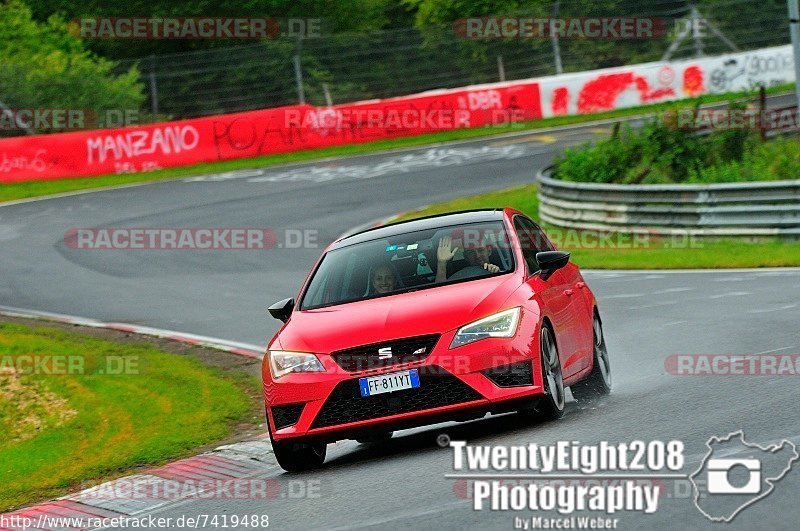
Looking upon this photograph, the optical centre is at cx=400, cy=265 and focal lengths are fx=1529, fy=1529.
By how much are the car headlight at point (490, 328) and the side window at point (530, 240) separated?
957mm

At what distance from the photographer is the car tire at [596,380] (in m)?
11.4

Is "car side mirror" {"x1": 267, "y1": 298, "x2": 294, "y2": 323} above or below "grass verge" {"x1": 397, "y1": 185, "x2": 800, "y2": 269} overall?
above

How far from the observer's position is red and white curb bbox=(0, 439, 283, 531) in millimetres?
9086

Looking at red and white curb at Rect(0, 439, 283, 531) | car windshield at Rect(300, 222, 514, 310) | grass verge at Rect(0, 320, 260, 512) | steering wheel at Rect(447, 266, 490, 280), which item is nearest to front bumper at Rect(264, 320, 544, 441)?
red and white curb at Rect(0, 439, 283, 531)

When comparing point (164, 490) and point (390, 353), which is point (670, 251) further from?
point (164, 490)

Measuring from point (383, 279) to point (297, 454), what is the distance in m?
1.42

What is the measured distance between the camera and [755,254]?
69.7 feet

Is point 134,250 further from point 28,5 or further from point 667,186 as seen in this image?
point 28,5

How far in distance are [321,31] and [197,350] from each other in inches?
1880

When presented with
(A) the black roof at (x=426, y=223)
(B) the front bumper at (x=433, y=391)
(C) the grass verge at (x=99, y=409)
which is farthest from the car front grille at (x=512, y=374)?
(C) the grass verge at (x=99, y=409)

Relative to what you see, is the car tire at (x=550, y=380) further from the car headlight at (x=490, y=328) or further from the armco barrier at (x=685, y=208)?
the armco barrier at (x=685, y=208)

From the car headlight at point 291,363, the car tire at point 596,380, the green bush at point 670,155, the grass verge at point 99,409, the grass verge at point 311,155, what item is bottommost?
the grass verge at point 311,155

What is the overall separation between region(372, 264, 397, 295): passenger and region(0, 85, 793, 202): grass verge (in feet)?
84.3

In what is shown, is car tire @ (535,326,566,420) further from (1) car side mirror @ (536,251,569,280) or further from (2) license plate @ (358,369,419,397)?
(2) license plate @ (358,369,419,397)
